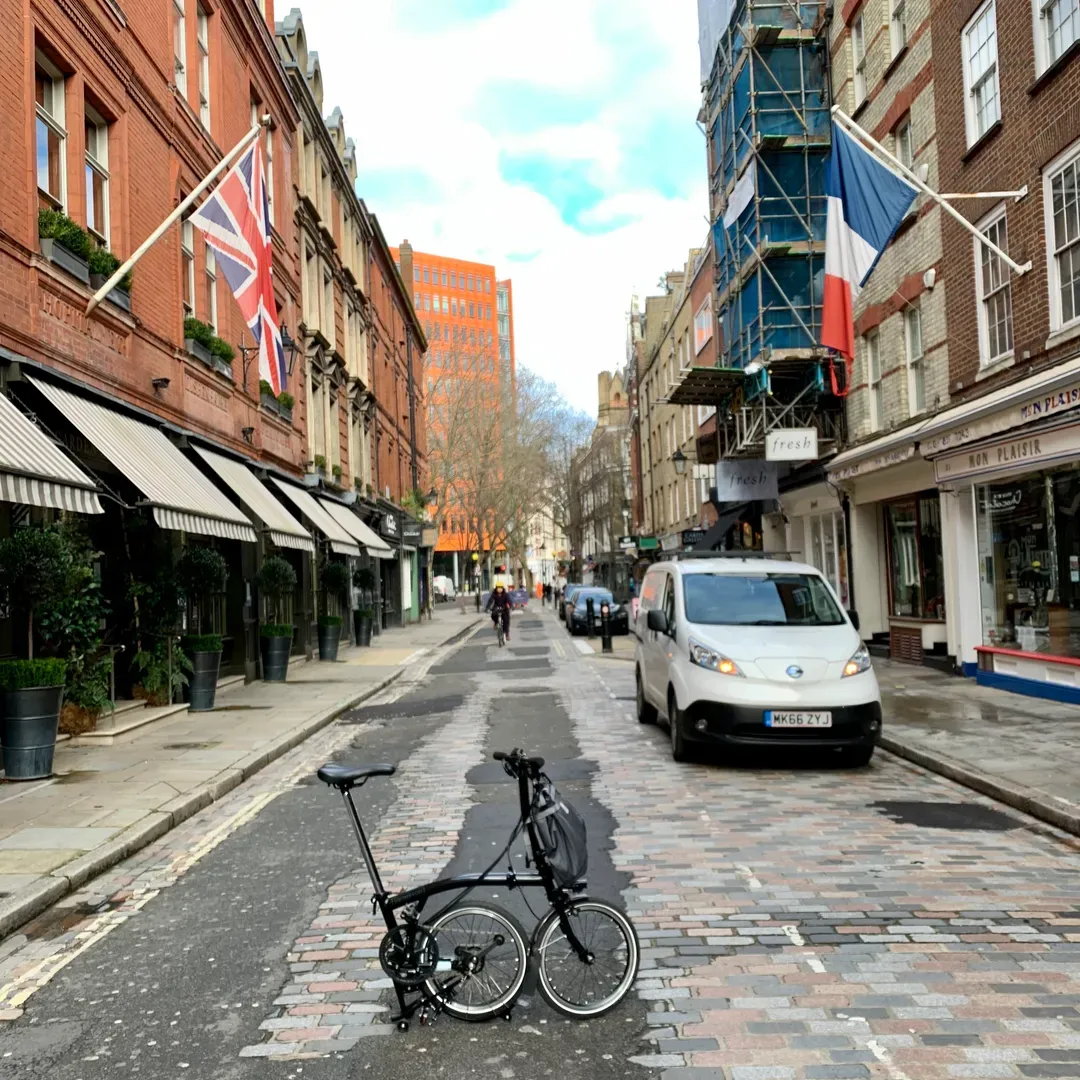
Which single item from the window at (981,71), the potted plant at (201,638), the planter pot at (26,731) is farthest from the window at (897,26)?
the planter pot at (26,731)

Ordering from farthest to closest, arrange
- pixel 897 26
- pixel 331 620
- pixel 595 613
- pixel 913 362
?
pixel 595 613
pixel 331 620
pixel 897 26
pixel 913 362

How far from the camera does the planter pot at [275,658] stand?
17.9m

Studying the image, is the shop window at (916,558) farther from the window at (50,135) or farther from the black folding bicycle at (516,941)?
the black folding bicycle at (516,941)

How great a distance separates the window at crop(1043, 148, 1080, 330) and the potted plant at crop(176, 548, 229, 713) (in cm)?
1098

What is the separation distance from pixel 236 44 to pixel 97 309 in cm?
963

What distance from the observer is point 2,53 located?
10055 mm

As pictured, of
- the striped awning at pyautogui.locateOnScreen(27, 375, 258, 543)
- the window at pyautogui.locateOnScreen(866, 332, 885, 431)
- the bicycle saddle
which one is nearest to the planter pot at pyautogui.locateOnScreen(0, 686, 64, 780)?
the striped awning at pyautogui.locateOnScreen(27, 375, 258, 543)

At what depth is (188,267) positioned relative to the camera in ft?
53.2

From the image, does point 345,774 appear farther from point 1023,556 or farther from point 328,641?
point 328,641

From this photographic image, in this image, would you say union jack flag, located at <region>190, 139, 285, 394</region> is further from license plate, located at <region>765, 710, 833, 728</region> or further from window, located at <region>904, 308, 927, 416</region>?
window, located at <region>904, 308, 927, 416</region>

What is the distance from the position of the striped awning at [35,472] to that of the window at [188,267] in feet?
22.7

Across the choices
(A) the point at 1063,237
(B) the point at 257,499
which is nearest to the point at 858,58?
(A) the point at 1063,237

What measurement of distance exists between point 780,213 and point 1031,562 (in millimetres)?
11662

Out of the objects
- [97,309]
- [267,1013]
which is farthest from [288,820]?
[97,309]
